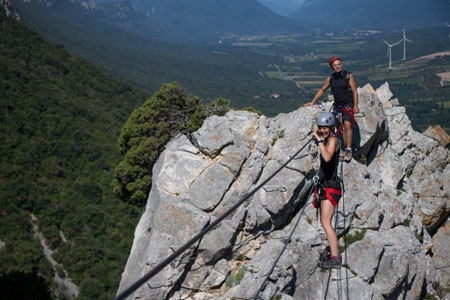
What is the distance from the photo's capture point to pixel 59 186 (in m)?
42.2

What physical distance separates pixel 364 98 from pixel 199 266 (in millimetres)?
10625

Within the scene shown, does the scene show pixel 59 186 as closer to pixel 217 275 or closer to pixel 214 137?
pixel 214 137

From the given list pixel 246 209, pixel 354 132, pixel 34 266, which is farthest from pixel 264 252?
pixel 34 266

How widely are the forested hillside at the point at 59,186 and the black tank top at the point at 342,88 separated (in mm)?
29419

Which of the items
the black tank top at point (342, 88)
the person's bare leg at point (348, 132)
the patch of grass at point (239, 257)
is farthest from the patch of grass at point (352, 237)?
the black tank top at point (342, 88)

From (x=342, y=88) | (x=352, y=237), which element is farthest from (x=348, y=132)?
(x=352, y=237)

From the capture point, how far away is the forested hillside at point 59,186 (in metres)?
36.8

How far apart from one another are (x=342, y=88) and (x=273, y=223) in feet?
19.1

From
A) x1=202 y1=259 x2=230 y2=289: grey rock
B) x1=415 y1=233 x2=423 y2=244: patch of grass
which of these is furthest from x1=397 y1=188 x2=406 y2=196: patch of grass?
x1=202 y1=259 x2=230 y2=289: grey rock

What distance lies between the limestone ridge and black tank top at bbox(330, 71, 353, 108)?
1.82 meters

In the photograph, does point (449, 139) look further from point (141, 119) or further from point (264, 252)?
point (141, 119)

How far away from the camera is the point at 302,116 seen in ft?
46.9

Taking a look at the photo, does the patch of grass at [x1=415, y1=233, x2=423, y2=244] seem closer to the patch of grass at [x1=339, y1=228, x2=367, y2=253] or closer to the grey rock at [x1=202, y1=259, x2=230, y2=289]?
the patch of grass at [x1=339, y1=228, x2=367, y2=253]

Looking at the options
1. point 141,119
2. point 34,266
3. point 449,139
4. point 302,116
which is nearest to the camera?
point 302,116
